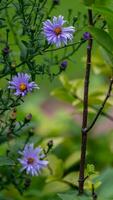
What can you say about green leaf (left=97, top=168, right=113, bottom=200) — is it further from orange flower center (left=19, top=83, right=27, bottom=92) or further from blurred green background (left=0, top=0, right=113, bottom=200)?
orange flower center (left=19, top=83, right=27, bottom=92)

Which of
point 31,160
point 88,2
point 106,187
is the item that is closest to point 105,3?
point 88,2

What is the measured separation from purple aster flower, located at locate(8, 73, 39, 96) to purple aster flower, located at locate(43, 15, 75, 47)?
0.40 feet

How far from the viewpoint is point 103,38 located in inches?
64.2

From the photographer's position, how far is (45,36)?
1.66 meters

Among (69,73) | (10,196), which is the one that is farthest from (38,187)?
(69,73)

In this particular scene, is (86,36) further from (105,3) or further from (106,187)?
(106,187)

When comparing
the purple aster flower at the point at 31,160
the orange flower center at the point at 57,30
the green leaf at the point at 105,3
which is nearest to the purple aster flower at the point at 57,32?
the orange flower center at the point at 57,30

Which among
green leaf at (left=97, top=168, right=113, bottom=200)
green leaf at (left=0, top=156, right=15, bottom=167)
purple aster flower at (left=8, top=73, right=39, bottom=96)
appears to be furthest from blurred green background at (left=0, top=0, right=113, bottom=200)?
green leaf at (left=0, top=156, right=15, bottom=167)

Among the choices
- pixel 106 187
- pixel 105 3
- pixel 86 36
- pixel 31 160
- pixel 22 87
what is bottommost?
pixel 106 187

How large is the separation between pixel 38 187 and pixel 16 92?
2.91ft

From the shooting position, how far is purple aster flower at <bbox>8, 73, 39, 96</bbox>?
164 centimetres

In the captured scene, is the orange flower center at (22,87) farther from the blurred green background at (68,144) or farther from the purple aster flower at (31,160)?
the purple aster flower at (31,160)

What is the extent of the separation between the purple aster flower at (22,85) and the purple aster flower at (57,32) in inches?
4.8

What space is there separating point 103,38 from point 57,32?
12cm
